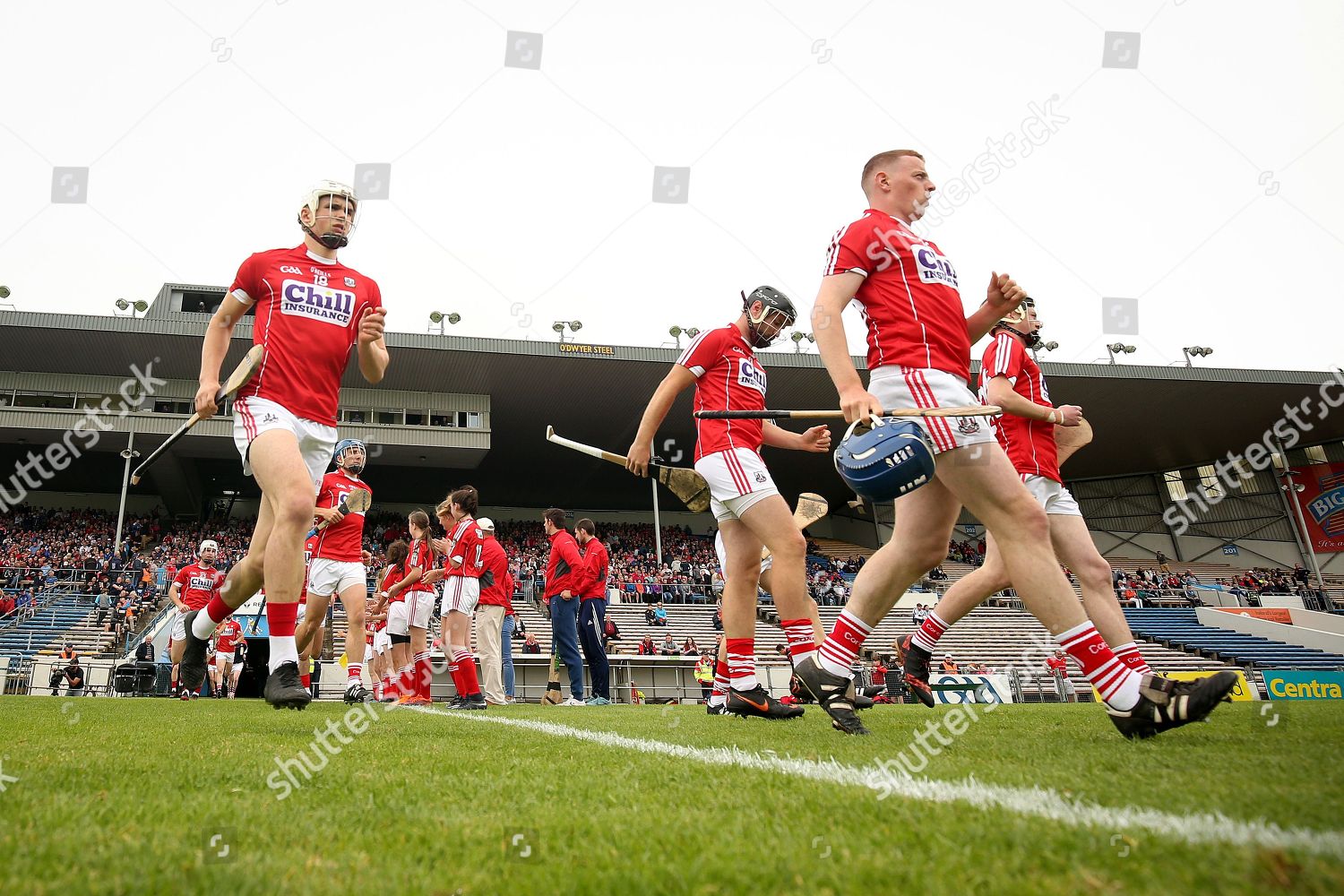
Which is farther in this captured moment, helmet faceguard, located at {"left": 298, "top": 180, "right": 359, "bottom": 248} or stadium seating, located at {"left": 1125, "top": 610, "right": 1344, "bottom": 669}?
stadium seating, located at {"left": 1125, "top": 610, "right": 1344, "bottom": 669}

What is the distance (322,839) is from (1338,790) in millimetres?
2137

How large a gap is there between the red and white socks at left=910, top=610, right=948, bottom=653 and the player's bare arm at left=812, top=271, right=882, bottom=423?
290 cm

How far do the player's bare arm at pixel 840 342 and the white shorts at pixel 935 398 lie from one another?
0.47 feet

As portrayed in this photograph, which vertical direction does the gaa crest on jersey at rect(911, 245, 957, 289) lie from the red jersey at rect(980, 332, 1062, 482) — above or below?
above

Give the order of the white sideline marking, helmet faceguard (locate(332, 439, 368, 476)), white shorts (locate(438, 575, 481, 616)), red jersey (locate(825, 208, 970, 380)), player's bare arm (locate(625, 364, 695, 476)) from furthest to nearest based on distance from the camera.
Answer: white shorts (locate(438, 575, 481, 616))
helmet faceguard (locate(332, 439, 368, 476))
player's bare arm (locate(625, 364, 695, 476))
red jersey (locate(825, 208, 970, 380))
the white sideline marking

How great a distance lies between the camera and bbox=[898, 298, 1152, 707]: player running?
15.0ft

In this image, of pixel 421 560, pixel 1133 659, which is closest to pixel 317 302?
pixel 1133 659

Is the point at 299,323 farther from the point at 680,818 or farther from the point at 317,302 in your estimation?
the point at 680,818

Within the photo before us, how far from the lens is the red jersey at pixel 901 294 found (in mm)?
3898

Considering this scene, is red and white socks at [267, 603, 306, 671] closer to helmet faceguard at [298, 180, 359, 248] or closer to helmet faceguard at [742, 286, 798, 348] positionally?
helmet faceguard at [298, 180, 359, 248]

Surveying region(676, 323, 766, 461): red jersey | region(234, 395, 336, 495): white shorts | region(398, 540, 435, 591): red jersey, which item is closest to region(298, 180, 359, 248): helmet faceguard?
region(234, 395, 336, 495): white shorts

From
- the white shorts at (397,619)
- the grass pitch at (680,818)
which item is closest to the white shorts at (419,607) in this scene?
the white shorts at (397,619)

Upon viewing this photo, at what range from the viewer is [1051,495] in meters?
5.17

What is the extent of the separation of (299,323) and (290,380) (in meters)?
0.36
